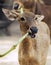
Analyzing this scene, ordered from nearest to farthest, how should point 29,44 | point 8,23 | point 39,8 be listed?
1. point 29,44
2. point 39,8
3. point 8,23

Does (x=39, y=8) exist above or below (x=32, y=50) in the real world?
below

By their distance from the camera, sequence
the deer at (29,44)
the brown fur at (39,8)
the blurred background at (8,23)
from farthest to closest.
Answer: the blurred background at (8,23) → the brown fur at (39,8) → the deer at (29,44)

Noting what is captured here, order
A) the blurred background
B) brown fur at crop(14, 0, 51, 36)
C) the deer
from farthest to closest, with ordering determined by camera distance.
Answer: the blurred background, brown fur at crop(14, 0, 51, 36), the deer

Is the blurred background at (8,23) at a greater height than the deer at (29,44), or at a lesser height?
lesser

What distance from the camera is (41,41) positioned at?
6.40 feet

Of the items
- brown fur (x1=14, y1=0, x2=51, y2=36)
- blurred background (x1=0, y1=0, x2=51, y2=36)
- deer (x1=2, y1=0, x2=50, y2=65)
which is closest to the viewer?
deer (x1=2, y1=0, x2=50, y2=65)

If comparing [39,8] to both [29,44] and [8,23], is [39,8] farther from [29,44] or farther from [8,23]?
[29,44]

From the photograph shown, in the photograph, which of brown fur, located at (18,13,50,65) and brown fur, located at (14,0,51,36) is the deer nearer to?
brown fur, located at (18,13,50,65)

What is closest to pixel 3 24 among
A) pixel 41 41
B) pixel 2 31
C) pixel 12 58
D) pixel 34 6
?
pixel 2 31

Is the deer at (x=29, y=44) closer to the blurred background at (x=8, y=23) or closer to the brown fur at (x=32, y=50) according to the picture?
the brown fur at (x=32, y=50)

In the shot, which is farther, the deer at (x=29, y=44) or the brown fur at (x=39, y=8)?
the brown fur at (x=39, y=8)

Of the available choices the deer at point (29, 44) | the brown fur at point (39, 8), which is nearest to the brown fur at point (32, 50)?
the deer at point (29, 44)

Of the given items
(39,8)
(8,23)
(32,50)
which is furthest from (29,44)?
(8,23)

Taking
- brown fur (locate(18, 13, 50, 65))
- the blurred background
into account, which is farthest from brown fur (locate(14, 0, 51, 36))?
brown fur (locate(18, 13, 50, 65))
